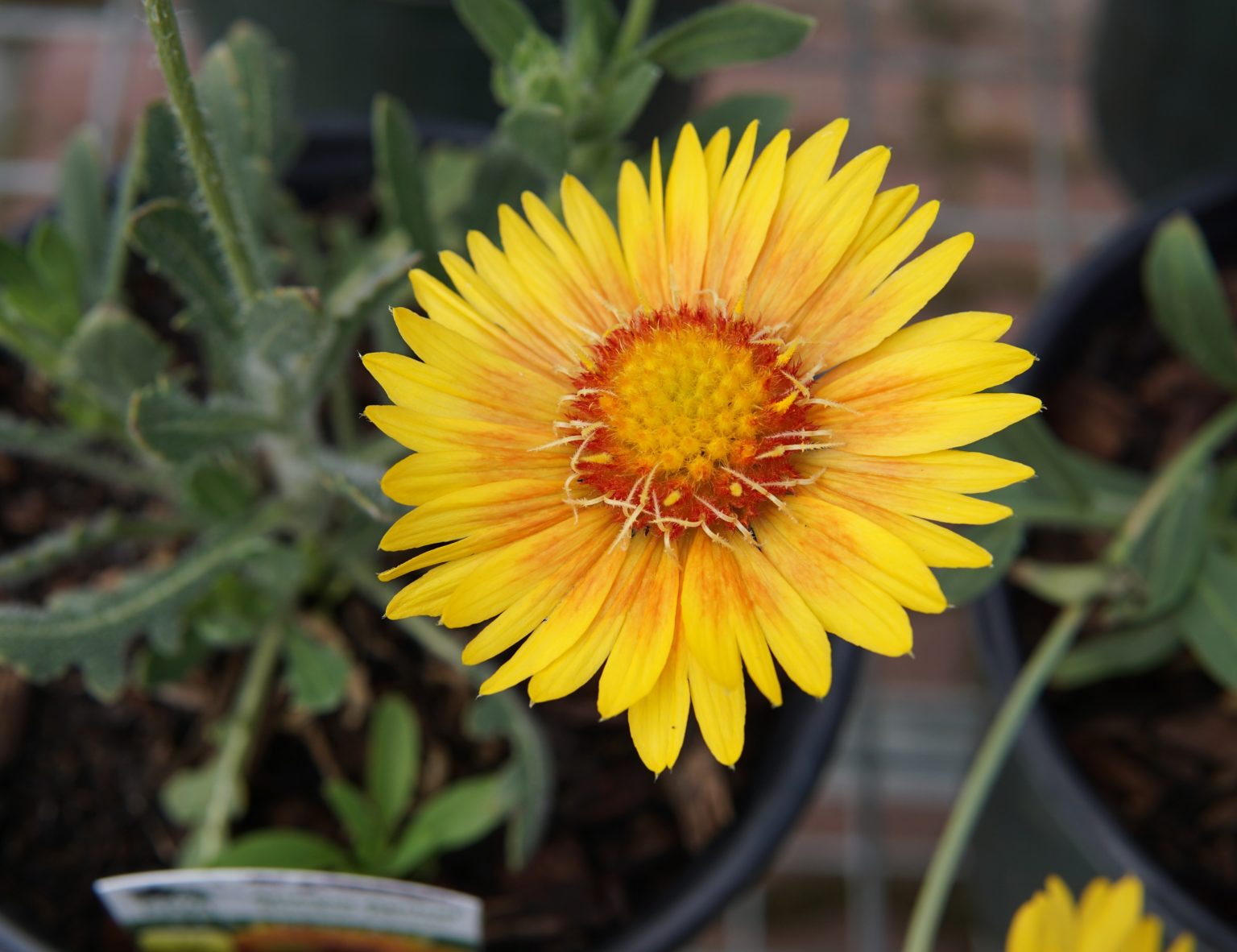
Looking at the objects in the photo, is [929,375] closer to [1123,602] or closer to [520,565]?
[520,565]

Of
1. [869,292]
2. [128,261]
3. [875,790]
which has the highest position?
[128,261]

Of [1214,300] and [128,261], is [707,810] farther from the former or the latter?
[128,261]

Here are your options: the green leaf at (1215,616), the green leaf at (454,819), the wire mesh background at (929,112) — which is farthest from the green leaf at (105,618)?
the wire mesh background at (929,112)

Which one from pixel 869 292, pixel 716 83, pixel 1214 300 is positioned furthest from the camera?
pixel 716 83

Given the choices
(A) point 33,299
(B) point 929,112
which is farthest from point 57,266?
(B) point 929,112

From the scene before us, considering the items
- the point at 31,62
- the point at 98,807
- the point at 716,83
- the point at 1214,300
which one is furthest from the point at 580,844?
the point at 31,62

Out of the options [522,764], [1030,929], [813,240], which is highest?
[813,240]

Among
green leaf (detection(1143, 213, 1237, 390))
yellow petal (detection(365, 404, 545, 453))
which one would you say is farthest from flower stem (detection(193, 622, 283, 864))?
green leaf (detection(1143, 213, 1237, 390))

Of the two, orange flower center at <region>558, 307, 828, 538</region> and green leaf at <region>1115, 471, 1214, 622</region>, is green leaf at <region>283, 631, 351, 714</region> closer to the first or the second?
→ orange flower center at <region>558, 307, 828, 538</region>
